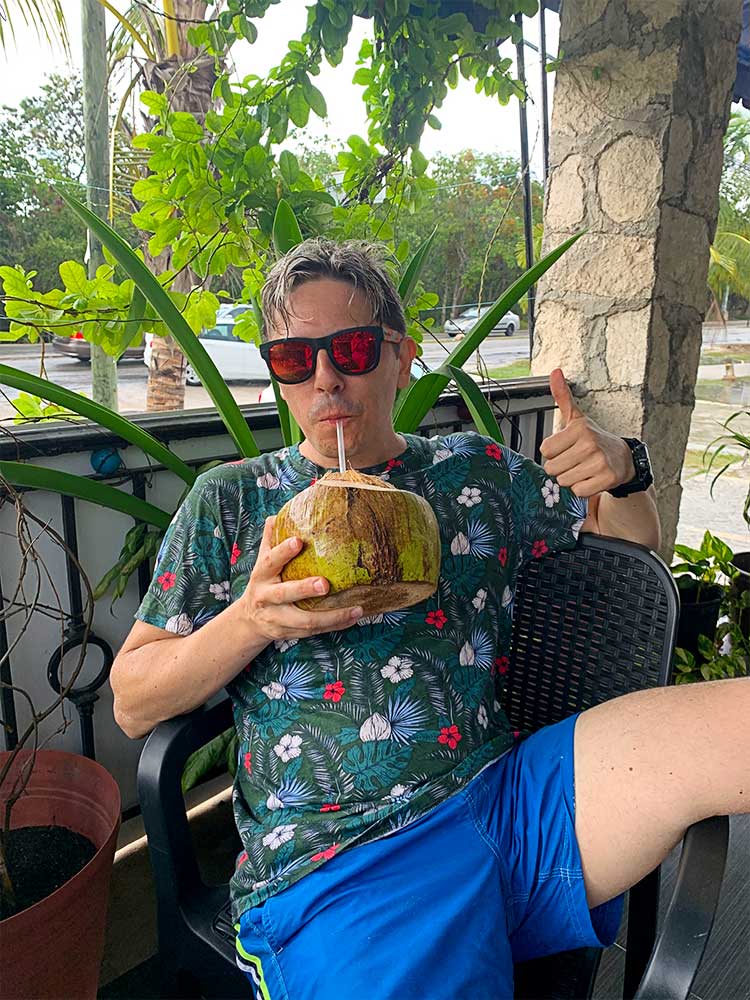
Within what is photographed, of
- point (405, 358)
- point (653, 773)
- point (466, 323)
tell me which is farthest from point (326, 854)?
point (466, 323)

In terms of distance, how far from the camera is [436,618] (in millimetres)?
1006

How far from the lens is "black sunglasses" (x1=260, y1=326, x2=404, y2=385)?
0.99 meters

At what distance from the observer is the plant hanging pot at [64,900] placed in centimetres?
95

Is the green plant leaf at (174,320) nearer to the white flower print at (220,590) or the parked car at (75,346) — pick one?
the parked car at (75,346)

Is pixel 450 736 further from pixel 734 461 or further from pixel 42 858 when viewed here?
pixel 734 461

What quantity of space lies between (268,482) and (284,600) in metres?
0.35

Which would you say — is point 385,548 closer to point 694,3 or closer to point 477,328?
point 477,328

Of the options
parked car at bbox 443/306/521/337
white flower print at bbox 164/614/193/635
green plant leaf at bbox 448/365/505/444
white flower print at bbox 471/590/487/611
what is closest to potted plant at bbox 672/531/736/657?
parked car at bbox 443/306/521/337

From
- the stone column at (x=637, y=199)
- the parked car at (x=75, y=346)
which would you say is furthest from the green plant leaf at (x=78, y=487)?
the stone column at (x=637, y=199)

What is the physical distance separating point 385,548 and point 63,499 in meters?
0.84

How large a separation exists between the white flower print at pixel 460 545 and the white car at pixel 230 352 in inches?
27.6

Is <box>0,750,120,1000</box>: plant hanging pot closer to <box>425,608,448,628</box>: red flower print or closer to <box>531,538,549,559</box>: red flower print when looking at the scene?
<box>425,608,448,628</box>: red flower print

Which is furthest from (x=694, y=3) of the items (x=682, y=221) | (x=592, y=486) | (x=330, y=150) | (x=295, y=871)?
(x=295, y=871)

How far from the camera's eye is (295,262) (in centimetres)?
103
